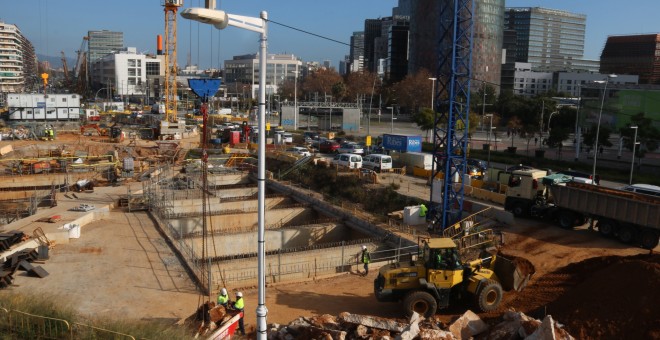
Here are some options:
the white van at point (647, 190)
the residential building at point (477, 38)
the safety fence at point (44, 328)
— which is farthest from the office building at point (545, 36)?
the safety fence at point (44, 328)

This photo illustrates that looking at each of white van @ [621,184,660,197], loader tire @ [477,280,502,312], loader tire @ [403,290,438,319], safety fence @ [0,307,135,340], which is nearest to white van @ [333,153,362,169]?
white van @ [621,184,660,197]

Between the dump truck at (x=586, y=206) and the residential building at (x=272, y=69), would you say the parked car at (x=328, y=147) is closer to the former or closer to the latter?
the dump truck at (x=586, y=206)

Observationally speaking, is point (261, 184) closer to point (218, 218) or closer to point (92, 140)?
point (218, 218)

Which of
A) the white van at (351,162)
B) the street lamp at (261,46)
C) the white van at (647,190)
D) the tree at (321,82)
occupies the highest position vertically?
the tree at (321,82)

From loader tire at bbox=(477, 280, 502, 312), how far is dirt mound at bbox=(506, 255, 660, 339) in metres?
0.77

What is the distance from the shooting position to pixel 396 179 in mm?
29438

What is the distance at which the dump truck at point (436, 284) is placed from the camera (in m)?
11.7

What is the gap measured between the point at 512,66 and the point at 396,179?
9115 centimetres

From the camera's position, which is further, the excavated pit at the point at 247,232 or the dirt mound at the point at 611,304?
the excavated pit at the point at 247,232

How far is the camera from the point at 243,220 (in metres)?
24.6

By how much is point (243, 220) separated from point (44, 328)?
15830 millimetres

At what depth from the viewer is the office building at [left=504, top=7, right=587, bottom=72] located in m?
136

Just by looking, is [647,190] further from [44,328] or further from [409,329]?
[44,328]

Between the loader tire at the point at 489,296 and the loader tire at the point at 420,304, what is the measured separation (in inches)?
39.0
